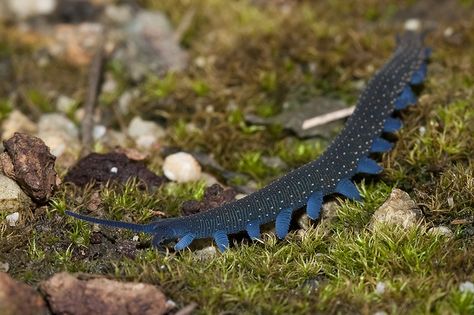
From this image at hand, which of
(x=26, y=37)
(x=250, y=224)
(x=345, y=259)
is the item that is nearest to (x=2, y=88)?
(x=26, y=37)

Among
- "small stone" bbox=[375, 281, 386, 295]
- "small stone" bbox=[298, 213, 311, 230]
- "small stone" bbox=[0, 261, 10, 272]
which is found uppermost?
"small stone" bbox=[375, 281, 386, 295]

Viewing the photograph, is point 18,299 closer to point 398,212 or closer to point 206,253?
point 206,253

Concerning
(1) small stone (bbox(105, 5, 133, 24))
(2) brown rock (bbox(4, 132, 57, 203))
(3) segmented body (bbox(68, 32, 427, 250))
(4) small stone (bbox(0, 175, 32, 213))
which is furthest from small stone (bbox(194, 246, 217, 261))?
(1) small stone (bbox(105, 5, 133, 24))

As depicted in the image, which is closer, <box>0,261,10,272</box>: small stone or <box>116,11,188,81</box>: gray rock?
<box>0,261,10,272</box>: small stone

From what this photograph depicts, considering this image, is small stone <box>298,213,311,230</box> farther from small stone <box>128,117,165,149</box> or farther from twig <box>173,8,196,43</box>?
twig <box>173,8,196,43</box>

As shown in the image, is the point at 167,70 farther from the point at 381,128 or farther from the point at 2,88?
the point at 381,128

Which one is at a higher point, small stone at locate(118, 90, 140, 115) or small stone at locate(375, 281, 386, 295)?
small stone at locate(375, 281, 386, 295)

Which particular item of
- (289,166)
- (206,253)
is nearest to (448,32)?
(289,166)
